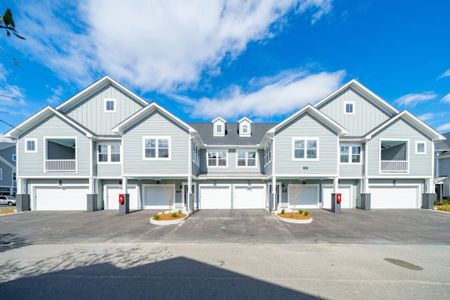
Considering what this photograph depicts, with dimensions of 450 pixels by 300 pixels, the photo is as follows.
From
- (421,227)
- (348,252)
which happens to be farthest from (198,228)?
(421,227)

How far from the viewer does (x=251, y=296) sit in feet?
13.9

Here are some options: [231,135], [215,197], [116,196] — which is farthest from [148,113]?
[215,197]

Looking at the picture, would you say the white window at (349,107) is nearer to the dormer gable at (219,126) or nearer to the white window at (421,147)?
the white window at (421,147)

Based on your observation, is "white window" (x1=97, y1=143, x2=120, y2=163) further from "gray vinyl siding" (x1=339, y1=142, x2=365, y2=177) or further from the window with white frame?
the window with white frame

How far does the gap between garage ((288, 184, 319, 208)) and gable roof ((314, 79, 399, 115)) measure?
734cm

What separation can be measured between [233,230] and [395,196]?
15.9 meters

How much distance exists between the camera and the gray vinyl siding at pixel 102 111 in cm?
1684

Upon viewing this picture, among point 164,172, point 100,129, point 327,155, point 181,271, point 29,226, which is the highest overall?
point 100,129

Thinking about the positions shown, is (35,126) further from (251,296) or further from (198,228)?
(251,296)

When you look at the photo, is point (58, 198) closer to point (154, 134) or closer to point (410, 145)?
point (154, 134)

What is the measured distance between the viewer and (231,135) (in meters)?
19.6

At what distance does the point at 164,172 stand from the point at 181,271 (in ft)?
30.8

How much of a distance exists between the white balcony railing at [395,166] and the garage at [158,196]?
18059mm

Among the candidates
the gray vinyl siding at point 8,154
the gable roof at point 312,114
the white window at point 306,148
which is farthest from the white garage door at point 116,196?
the gray vinyl siding at point 8,154
